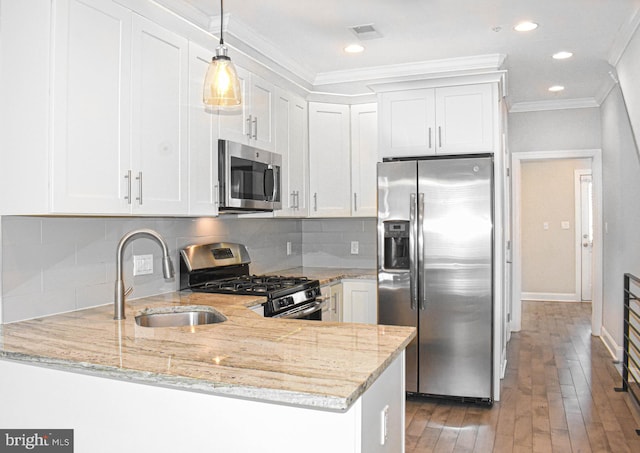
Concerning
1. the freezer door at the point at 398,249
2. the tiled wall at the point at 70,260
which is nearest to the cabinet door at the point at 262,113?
the tiled wall at the point at 70,260

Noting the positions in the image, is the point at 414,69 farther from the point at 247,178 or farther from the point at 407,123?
the point at 247,178

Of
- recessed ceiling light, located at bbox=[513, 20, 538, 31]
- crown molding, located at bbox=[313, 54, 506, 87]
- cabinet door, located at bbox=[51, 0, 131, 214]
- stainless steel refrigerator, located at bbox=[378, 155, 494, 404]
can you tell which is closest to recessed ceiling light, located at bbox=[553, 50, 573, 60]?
crown molding, located at bbox=[313, 54, 506, 87]

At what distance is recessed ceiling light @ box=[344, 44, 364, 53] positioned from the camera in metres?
3.74

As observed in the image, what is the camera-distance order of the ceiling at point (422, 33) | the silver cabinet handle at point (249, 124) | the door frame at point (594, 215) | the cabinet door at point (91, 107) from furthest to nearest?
the door frame at point (594, 215), the silver cabinet handle at point (249, 124), the ceiling at point (422, 33), the cabinet door at point (91, 107)

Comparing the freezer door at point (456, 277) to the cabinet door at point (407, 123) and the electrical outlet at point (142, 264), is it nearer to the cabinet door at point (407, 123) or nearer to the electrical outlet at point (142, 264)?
the cabinet door at point (407, 123)

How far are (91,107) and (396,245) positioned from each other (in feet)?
8.18

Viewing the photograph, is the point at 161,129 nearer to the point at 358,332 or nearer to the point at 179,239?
the point at 179,239

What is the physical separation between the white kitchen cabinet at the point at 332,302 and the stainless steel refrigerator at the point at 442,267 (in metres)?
0.41

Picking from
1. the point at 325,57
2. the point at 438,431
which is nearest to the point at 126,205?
the point at 325,57

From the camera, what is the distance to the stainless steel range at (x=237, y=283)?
129 inches

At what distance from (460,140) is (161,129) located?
7.67 feet

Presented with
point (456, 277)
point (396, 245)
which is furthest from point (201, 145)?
point (456, 277)

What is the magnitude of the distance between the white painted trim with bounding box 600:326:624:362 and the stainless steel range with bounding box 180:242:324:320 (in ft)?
10.1

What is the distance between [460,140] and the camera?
13.5 ft
